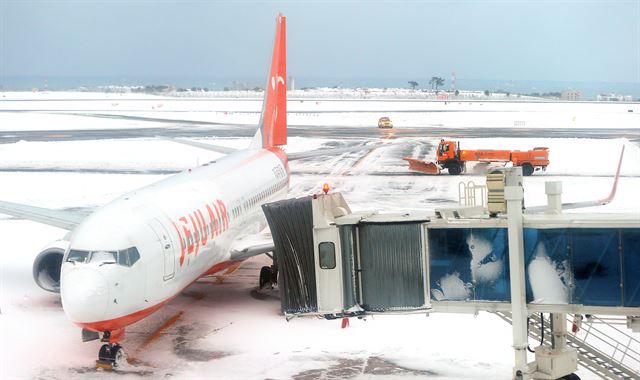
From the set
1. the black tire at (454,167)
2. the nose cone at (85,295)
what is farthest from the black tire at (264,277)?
the black tire at (454,167)

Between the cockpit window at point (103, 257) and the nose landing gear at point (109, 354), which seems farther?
the nose landing gear at point (109, 354)

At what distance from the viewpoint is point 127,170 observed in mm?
61906

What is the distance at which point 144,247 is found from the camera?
69.3 ft

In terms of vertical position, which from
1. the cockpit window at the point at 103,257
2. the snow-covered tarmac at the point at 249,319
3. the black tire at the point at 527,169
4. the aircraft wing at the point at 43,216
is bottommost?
→ the black tire at the point at 527,169

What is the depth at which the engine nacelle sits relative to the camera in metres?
25.5

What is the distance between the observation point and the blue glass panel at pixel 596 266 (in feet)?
48.9

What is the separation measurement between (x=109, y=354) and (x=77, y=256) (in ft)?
7.93

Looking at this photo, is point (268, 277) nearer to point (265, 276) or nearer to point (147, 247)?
point (265, 276)

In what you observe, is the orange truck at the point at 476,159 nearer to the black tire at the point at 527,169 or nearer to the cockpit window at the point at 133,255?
the black tire at the point at 527,169

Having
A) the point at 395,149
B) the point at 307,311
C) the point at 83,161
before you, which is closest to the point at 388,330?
the point at 307,311

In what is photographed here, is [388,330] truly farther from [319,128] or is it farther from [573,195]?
[319,128]

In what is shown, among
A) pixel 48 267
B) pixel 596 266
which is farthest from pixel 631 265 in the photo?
pixel 48 267

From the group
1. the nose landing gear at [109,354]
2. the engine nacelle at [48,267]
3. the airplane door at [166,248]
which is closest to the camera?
the nose landing gear at [109,354]

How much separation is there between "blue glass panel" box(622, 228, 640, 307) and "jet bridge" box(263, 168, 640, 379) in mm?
16
